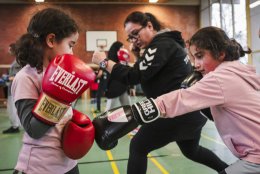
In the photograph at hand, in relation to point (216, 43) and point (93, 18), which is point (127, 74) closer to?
point (216, 43)

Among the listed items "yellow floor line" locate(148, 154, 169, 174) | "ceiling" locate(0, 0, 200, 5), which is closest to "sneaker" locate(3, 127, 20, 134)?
"yellow floor line" locate(148, 154, 169, 174)

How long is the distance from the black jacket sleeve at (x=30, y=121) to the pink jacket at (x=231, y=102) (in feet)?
1.57

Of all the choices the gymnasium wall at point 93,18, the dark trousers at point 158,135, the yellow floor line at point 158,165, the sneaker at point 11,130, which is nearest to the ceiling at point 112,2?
the gymnasium wall at point 93,18

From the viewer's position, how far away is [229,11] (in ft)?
36.7

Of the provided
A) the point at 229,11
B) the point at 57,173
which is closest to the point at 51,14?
the point at 57,173

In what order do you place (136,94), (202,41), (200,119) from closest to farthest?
(202,41) < (200,119) < (136,94)

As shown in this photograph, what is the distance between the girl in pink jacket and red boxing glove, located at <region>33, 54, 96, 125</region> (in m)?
0.36

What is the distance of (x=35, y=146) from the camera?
3.55 ft

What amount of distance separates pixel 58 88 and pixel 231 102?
2.41 feet

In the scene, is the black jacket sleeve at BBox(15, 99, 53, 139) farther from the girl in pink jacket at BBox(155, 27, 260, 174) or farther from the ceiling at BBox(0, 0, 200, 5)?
the ceiling at BBox(0, 0, 200, 5)

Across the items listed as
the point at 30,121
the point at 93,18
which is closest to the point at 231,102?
the point at 30,121

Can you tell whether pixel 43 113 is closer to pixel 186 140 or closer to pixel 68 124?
pixel 68 124

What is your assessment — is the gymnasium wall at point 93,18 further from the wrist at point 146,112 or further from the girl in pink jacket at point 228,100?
the wrist at point 146,112

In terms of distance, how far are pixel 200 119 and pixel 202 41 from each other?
743 millimetres
